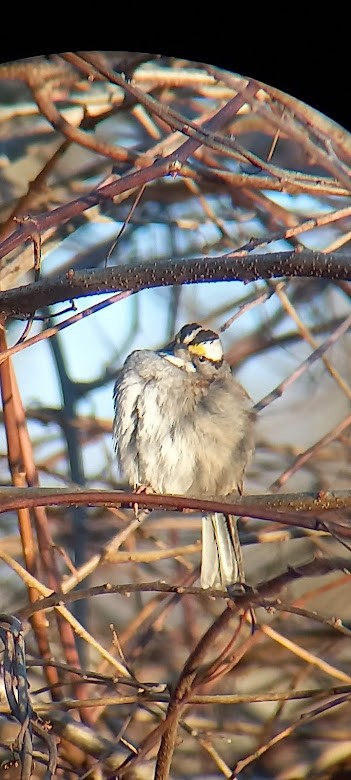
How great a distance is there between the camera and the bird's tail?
1.03 m

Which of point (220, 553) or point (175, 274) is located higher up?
point (175, 274)

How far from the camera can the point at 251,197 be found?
1.10 meters

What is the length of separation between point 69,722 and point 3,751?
0.24 ft

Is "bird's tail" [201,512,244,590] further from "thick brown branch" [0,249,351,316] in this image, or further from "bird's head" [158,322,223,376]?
"thick brown branch" [0,249,351,316]

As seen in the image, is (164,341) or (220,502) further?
(164,341)

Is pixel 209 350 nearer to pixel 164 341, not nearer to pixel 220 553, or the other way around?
pixel 164 341

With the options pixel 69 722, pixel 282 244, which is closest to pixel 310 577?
pixel 69 722

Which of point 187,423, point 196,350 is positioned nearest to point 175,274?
point 196,350

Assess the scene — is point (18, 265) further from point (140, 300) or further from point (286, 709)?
point (286, 709)

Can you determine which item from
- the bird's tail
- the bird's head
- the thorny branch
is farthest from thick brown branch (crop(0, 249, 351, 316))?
the bird's tail

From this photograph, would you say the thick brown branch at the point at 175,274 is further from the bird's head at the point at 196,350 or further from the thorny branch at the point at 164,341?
the bird's head at the point at 196,350

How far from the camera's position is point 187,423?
1197mm

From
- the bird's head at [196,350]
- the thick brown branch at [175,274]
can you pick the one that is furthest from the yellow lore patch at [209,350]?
the thick brown branch at [175,274]

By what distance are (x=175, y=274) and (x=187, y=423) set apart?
31cm
